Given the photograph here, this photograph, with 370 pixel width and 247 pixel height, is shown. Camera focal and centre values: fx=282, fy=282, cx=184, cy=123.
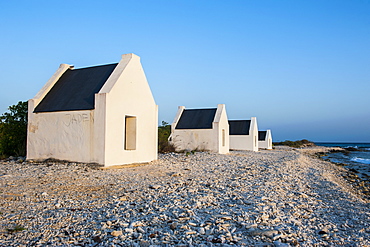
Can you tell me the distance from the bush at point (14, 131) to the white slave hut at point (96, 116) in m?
2.73

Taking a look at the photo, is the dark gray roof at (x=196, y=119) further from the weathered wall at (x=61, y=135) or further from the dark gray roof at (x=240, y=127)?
the weathered wall at (x=61, y=135)

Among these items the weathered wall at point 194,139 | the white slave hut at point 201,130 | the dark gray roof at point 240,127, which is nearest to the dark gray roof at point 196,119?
the white slave hut at point 201,130

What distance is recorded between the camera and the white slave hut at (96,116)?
11.3m

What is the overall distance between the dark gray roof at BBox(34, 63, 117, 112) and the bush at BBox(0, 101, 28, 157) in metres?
2.97

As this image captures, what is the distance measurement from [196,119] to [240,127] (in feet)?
36.2

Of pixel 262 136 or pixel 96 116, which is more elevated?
pixel 96 116

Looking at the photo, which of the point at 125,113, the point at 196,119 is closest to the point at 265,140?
the point at 196,119

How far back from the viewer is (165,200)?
629 cm

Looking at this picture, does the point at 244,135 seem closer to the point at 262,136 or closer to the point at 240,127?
the point at 240,127

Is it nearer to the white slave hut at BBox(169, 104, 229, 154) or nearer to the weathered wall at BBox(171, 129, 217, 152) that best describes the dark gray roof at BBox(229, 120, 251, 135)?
the white slave hut at BBox(169, 104, 229, 154)

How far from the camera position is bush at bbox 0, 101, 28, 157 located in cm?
1520

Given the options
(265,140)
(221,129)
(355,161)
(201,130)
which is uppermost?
(221,129)

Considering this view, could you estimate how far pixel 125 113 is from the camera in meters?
12.3

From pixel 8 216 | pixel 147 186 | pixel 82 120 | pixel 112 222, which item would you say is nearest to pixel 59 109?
pixel 82 120
